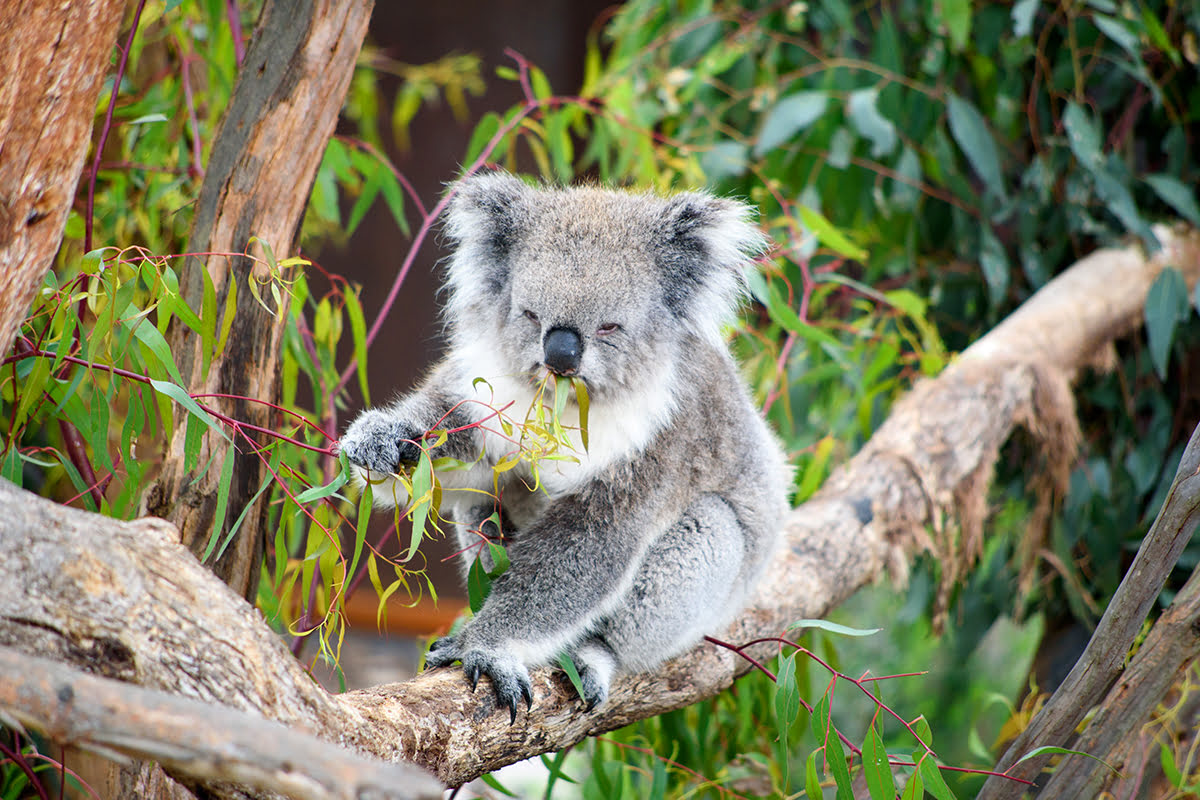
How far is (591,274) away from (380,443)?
1.59ft

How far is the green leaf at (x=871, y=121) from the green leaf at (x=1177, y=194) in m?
0.92

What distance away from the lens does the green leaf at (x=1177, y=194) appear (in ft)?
10.5

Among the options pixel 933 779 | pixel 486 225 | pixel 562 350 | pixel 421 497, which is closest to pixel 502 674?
pixel 421 497

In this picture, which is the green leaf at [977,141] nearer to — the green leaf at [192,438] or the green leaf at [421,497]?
the green leaf at [421,497]

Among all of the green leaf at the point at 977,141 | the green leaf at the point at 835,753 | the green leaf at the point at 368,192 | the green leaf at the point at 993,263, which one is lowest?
the green leaf at the point at 835,753

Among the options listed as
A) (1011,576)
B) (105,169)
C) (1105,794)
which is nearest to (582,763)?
(1011,576)

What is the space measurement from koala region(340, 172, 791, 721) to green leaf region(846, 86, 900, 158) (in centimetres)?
100

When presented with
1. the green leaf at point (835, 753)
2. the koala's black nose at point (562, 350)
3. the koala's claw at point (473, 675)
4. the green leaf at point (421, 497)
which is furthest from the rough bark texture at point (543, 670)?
the koala's black nose at point (562, 350)

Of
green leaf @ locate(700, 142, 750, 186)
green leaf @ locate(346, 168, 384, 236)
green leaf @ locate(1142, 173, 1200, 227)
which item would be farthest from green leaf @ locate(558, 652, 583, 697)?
green leaf @ locate(1142, 173, 1200, 227)

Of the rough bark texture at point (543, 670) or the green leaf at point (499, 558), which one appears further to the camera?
the green leaf at point (499, 558)

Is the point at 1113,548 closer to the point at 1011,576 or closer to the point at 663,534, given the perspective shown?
the point at 1011,576

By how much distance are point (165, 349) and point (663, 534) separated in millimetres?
1071

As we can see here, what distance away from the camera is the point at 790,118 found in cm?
308

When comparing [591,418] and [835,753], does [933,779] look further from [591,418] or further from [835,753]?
[591,418]
